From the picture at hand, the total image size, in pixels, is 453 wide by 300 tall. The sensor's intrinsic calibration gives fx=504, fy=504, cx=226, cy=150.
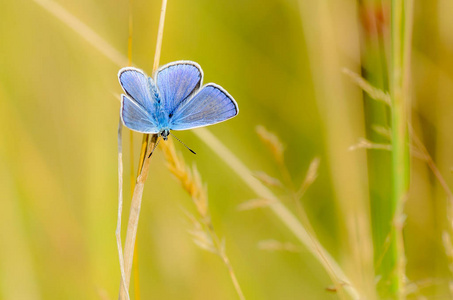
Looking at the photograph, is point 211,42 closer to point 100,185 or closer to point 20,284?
point 100,185

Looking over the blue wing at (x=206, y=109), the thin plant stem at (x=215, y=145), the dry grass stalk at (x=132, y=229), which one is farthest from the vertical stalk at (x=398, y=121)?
the dry grass stalk at (x=132, y=229)

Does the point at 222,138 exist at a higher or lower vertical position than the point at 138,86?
lower

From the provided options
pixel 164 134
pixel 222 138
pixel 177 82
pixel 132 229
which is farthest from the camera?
pixel 222 138

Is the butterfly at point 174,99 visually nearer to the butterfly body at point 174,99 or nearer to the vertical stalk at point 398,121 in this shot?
the butterfly body at point 174,99

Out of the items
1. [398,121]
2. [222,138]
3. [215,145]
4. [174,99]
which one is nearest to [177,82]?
[174,99]

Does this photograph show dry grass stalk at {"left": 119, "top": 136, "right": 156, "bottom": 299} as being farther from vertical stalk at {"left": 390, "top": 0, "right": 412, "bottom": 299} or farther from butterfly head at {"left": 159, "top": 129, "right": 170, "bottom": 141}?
vertical stalk at {"left": 390, "top": 0, "right": 412, "bottom": 299}

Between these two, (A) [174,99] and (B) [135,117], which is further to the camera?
(A) [174,99]

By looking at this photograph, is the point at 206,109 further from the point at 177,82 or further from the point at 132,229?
the point at 132,229
